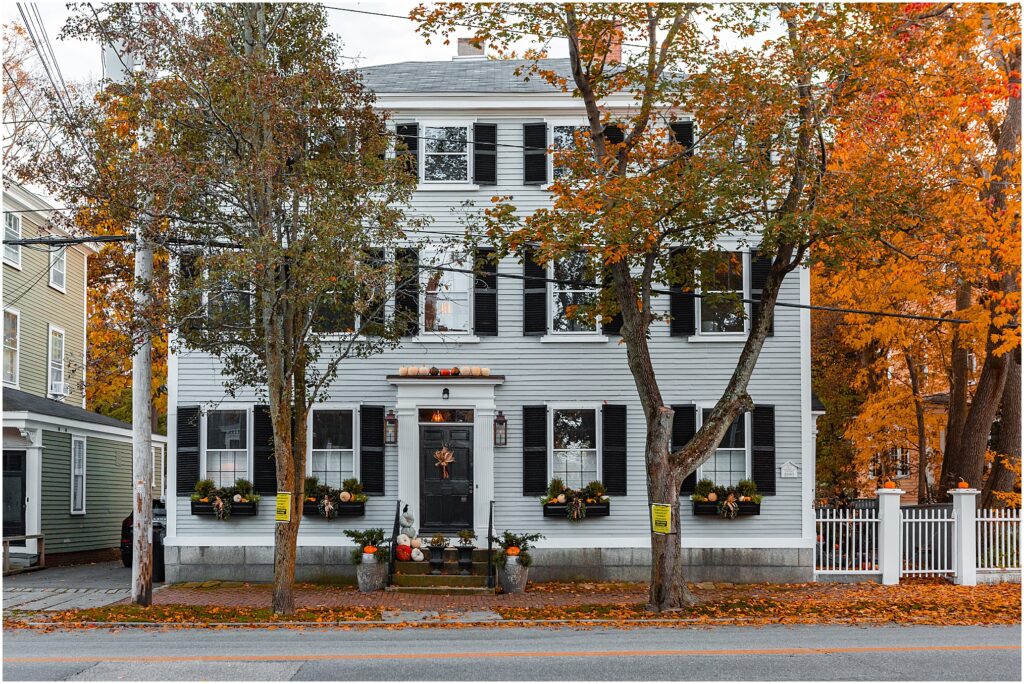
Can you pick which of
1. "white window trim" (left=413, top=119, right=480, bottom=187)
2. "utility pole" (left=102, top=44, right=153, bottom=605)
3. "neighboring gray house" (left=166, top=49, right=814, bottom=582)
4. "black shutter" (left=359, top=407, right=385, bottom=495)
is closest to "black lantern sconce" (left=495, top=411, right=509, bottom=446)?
"neighboring gray house" (left=166, top=49, right=814, bottom=582)

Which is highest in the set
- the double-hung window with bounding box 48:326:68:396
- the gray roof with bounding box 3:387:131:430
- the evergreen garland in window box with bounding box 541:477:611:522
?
the double-hung window with bounding box 48:326:68:396

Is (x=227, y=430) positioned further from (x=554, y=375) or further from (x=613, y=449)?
(x=613, y=449)

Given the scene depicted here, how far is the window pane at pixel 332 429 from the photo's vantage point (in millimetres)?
20469

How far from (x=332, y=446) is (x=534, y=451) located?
3.65 metres

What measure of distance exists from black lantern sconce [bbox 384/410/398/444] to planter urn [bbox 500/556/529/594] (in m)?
3.32

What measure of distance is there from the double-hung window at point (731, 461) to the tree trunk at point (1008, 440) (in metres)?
6.22

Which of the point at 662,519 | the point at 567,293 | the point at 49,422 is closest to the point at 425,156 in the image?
the point at 567,293

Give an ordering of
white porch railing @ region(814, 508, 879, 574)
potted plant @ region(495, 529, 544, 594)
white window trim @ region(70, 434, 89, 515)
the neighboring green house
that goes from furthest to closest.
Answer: white window trim @ region(70, 434, 89, 515) < the neighboring green house < white porch railing @ region(814, 508, 879, 574) < potted plant @ region(495, 529, 544, 594)

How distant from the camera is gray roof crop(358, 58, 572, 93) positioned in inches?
826

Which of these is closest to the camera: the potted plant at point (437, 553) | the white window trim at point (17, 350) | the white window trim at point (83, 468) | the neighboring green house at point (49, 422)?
the potted plant at point (437, 553)

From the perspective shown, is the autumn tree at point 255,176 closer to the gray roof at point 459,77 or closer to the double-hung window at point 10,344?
the gray roof at point 459,77

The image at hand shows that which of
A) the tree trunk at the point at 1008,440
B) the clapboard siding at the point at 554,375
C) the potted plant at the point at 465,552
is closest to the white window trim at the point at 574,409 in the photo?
the clapboard siding at the point at 554,375

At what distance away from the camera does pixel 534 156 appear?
20.7 meters

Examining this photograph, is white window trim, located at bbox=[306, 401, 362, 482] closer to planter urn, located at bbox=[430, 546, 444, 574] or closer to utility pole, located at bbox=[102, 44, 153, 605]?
planter urn, located at bbox=[430, 546, 444, 574]
